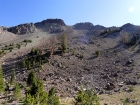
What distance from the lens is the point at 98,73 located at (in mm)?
44844

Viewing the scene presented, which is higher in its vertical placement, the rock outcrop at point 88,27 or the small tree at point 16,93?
the rock outcrop at point 88,27

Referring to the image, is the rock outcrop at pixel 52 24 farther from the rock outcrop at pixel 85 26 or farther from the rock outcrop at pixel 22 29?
the rock outcrop at pixel 85 26

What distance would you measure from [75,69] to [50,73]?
22.3 feet

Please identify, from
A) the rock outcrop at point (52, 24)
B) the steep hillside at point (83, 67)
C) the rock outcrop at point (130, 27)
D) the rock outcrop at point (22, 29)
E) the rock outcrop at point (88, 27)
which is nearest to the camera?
the steep hillside at point (83, 67)

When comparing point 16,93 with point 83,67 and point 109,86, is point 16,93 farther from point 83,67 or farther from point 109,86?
point 83,67

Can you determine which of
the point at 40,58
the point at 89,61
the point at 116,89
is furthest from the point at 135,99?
the point at 40,58

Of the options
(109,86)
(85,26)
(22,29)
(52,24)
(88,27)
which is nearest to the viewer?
(109,86)

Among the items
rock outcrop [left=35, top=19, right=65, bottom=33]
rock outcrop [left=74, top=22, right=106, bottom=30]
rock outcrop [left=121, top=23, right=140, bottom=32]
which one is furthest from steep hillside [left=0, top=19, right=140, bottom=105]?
rock outcrop [left=74, top=22, right=106, bottom=30]

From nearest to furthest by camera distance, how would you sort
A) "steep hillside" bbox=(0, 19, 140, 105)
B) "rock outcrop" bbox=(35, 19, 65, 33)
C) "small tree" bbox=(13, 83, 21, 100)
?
"small tree" bbox=(13, 83, 21, 100) < "steep hillside" bbox=(0, 19, 140, 105) < "rock outcrop" bbox=(35, 19, 65, 33)

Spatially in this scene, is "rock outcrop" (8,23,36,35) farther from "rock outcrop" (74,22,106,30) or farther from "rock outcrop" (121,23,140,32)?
"rock outcrop" (121,23,140,32)

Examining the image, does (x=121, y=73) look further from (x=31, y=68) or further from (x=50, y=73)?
(x=31, y=68)

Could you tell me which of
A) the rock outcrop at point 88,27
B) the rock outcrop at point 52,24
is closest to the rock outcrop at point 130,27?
the rock outcrop at point 88,27

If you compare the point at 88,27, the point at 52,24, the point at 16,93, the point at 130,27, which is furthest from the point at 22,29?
the point at 16,93

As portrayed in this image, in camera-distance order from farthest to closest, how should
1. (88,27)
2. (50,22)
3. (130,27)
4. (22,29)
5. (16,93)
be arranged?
(50,22) < (88,27) < (22,29) < (130,27) < (16,93)
